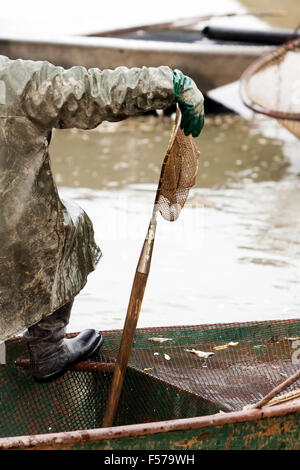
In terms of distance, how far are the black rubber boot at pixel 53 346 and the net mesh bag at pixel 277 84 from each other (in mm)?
4679

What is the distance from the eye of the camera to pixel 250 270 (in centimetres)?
616

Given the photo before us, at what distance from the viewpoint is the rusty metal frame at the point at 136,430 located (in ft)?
9.10

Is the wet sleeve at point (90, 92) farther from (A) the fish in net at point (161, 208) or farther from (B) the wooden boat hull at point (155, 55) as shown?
(B) the wooden boat hull at point (155, 55)

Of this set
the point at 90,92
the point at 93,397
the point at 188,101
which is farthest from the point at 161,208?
the point at 93,397

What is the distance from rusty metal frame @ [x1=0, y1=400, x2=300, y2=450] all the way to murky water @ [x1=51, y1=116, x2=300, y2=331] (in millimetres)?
2244

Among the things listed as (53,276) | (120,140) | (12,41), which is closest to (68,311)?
(53,276)

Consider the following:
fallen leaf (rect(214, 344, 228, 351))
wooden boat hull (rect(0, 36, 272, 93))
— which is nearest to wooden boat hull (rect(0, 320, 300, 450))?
fallen leaf (rect(214, 344, 228, 351))

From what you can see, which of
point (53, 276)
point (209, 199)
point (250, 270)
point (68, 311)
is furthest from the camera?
point (209, 199)

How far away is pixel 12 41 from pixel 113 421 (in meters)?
7.71

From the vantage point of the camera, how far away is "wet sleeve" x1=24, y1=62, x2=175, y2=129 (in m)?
3.07

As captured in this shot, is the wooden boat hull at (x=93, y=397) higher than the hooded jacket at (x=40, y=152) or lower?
lower

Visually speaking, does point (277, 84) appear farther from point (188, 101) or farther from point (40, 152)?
point (40, 152)

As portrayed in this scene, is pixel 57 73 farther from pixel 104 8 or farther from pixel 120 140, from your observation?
pixel 104 8

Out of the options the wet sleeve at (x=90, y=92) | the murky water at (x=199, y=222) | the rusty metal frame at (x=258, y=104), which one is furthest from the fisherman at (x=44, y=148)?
the rusty metal frame at (x=258, y=104)
